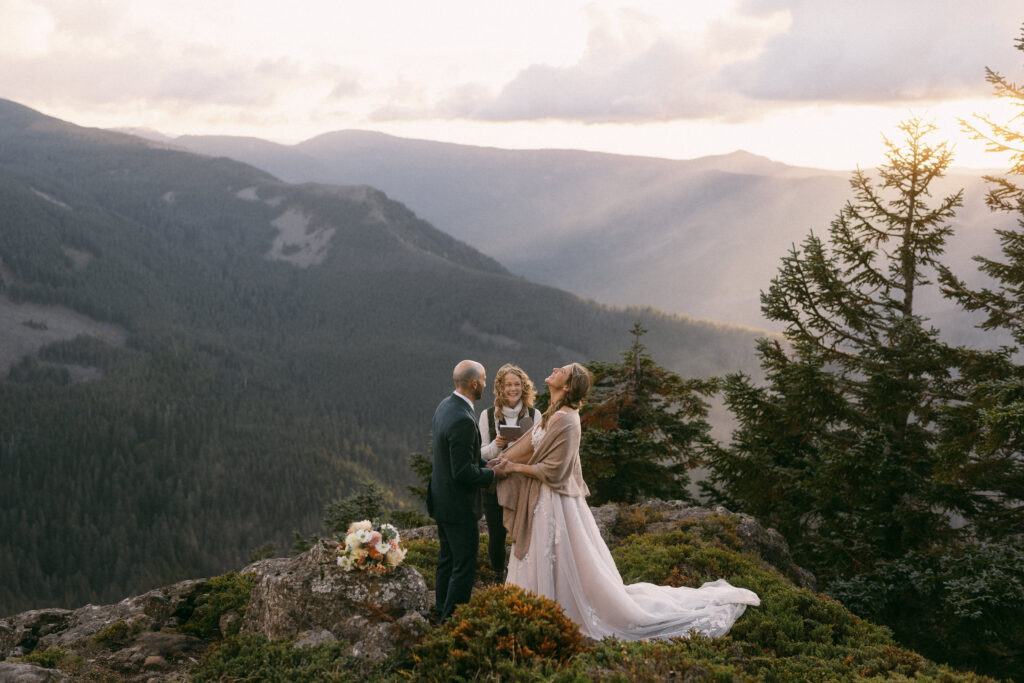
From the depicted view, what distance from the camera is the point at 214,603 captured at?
1074cm

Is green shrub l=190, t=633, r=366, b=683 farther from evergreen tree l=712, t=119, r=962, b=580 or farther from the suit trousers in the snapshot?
evergreen tree l=712, t=119, r=962, b=580

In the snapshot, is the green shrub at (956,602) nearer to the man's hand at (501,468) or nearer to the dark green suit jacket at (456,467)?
the man's hand at (501,468)

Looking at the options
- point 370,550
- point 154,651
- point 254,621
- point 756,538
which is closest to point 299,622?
point 254,621

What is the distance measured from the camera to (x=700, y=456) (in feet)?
69.3

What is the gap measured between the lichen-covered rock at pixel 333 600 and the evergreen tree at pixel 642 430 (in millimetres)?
11286

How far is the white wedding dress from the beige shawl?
105 millimetres

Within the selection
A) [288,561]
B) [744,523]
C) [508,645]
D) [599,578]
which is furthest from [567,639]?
[744,523]

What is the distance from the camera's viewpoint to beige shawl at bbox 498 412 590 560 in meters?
9.02

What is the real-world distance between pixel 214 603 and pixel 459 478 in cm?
510

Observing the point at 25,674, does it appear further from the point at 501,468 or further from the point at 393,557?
the point at 501,468

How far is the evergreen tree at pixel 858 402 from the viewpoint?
52.3ft

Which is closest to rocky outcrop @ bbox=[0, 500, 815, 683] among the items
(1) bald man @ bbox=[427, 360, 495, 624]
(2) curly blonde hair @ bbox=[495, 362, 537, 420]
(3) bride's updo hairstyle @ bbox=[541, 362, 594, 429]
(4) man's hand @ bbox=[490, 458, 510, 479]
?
(1) bald man @ bbox=[427, 360, 495, 624]

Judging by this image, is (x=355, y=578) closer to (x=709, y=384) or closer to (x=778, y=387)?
(x=778, y=387)

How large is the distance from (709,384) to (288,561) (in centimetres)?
1457
